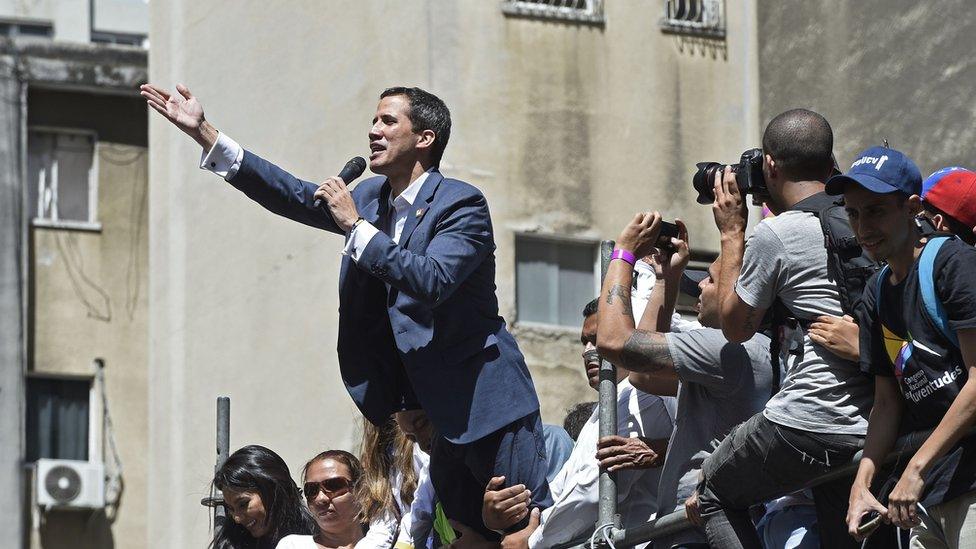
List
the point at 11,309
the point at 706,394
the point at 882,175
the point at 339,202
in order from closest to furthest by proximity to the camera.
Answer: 1. the point at 882,175
2. the point at 339,202
3. the point at 706,394
4. the point at 11,309

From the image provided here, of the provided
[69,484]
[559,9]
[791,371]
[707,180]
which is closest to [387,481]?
[707,180]

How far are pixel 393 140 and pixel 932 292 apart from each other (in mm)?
2147

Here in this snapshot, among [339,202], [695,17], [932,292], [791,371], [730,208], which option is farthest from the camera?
[695,17]

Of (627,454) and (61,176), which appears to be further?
(61,176)

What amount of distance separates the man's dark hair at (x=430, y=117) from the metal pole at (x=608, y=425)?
2.34ft

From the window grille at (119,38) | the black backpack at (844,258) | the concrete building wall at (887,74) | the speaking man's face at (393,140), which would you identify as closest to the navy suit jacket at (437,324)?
the speaking man's face at (393,140)

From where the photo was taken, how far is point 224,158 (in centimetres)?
655

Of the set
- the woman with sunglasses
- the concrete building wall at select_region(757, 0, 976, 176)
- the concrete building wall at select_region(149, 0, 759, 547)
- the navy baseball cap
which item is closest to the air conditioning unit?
the concrete building wall at select_region(149, 0, 759, 547)

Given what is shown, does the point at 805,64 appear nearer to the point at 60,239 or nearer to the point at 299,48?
the point at 299,48

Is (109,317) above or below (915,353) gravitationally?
above

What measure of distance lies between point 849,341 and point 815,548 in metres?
0.73

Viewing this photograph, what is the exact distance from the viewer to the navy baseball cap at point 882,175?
5379 mm

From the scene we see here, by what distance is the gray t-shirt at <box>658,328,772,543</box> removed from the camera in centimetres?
Result: 623

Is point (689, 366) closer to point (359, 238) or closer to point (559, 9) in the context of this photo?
point (359, 238)
